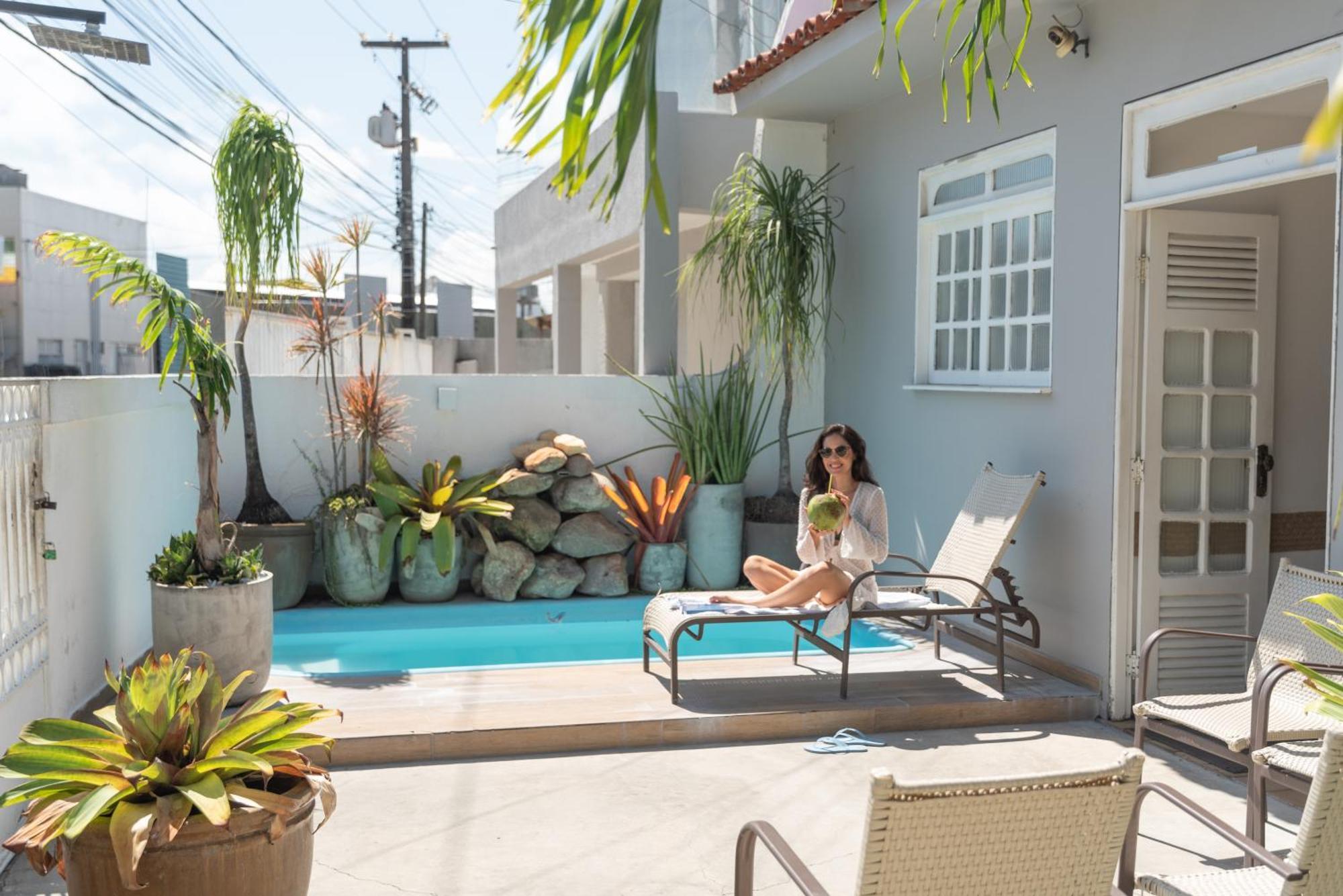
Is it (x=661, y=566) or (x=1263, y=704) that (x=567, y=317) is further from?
(x=1263, y=704)

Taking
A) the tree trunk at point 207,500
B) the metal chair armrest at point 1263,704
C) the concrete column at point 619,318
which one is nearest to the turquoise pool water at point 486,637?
the tree trunk at point 207,500

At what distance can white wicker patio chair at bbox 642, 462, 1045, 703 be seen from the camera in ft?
18.1

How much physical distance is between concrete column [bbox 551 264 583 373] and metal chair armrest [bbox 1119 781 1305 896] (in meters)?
12.4

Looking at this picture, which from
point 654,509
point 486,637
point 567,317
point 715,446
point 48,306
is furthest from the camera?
point 48,306

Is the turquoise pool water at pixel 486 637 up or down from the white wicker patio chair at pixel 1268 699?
down

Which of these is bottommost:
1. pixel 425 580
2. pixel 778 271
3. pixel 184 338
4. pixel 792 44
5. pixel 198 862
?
pixel 425 580

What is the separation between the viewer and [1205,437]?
18.6 ft

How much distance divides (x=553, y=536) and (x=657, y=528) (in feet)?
2.34

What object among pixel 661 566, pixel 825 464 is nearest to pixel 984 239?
pixel 825 464

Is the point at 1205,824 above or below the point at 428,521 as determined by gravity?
below

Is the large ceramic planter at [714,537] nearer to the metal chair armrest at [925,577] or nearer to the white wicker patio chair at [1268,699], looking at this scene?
→ the metal chair armrest at [925,577]

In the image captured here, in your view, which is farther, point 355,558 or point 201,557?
point 355,558

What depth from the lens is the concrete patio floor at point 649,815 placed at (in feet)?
12.4

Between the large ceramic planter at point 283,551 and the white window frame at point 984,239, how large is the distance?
13.1 ft
